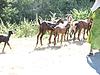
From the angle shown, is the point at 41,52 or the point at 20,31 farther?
the point at 20,31

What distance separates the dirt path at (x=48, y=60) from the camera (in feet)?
27.2

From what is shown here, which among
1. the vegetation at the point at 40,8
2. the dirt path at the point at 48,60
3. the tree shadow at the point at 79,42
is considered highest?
the vegetation at the point at 40,8

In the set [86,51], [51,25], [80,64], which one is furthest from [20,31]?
[80,64]

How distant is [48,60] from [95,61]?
1.24 meters

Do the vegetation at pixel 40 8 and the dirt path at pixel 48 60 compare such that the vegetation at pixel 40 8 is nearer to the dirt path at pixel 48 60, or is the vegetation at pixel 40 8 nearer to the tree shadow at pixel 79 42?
the tree shadow at pixel 79 42

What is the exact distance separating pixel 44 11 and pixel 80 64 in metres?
11.1

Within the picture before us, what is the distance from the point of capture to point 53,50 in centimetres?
1038

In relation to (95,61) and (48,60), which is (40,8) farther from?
(95,61)

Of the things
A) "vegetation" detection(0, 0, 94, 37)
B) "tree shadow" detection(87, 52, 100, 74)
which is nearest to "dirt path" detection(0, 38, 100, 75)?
"tree shadow" detection(87, 52, 100, 74)

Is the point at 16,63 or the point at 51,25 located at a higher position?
the point at 51,25

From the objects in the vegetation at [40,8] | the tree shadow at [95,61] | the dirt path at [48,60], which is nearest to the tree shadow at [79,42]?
the dirt path at [48,60]

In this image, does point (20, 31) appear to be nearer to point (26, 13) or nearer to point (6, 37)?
point (6, 37)

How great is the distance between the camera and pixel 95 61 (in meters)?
8.89

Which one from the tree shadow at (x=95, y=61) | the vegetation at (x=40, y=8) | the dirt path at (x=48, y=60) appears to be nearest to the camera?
the dirt path at (x=48, y=60)
